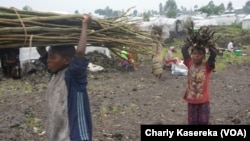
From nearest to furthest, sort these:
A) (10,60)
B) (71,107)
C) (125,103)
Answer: (71,107)
(10,60)
(125,103)

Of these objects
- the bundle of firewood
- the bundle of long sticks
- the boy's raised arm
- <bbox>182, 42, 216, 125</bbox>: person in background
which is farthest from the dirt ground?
the boy's raised arm

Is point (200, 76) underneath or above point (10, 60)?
underneath

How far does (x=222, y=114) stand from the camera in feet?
21.0

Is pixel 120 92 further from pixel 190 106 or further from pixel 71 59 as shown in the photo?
pixel 71 59

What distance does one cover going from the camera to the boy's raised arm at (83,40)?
8.07 ft

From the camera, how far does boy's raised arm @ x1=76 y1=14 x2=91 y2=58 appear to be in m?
2.46

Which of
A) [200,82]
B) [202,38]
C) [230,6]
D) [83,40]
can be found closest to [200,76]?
[200,82]

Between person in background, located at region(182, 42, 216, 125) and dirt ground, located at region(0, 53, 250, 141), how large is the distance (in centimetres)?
93

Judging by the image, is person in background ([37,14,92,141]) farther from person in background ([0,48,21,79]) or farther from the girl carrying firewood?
the girl carrying firewood

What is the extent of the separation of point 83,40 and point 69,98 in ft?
1.32

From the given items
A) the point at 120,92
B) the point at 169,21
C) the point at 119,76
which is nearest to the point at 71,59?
the point at 120,92

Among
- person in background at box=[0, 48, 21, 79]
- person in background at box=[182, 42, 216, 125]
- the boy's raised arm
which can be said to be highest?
the boy's raised arm

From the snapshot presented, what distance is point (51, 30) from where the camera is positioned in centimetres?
264

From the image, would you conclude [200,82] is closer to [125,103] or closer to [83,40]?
[83,40]
